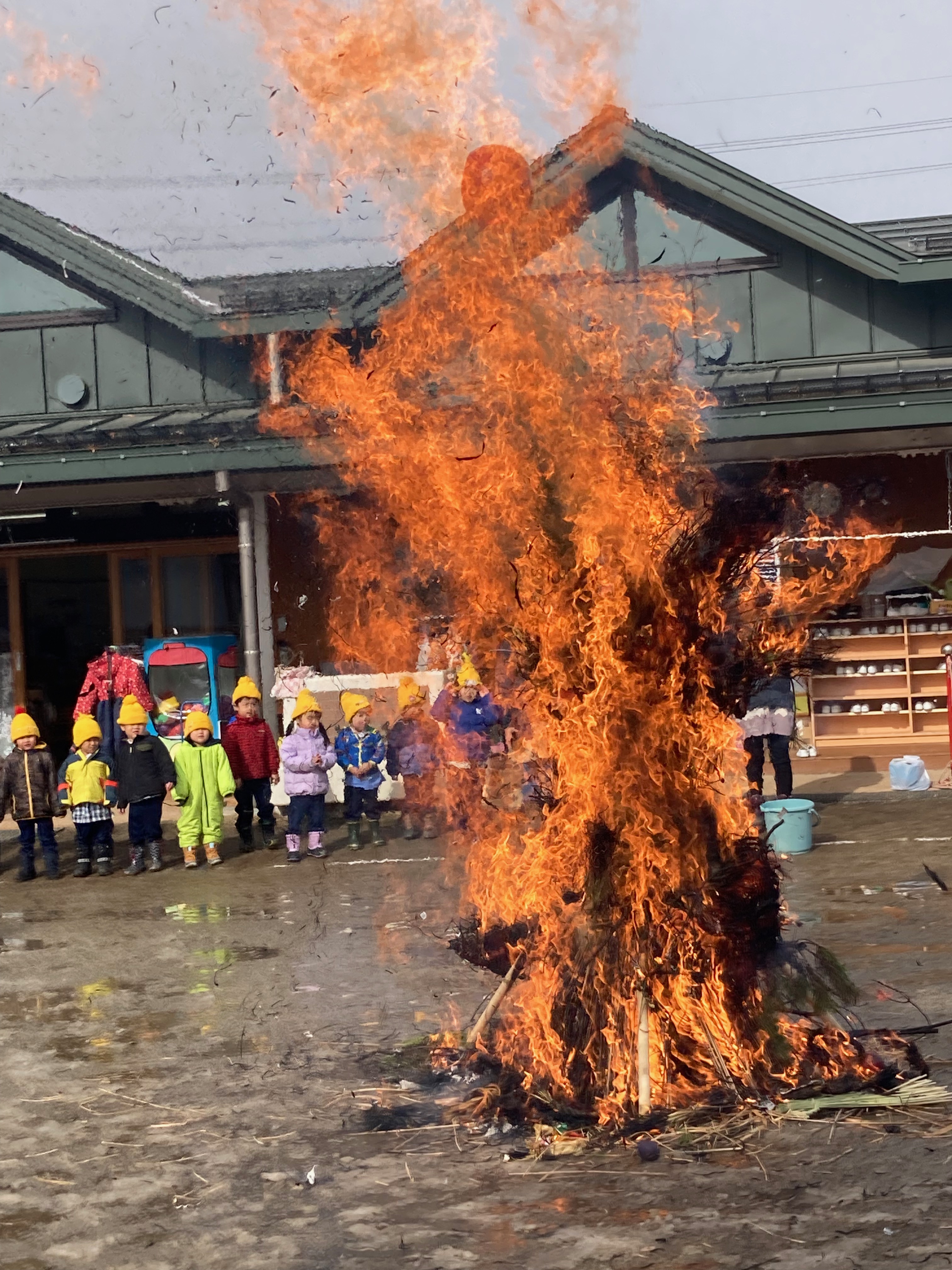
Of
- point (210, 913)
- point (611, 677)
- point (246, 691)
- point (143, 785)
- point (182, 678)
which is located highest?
point (611, 677)

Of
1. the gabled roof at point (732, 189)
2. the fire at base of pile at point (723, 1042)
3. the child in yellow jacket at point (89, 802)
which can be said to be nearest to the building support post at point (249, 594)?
the child in yellow jacket at point (89, 802)

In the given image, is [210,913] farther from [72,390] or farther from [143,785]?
[72,390]

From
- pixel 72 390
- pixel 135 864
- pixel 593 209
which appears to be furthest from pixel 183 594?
pixel 593 209

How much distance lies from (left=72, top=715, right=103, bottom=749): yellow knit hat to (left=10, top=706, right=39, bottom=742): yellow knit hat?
0.33 meters

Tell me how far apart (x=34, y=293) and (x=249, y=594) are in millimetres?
6176

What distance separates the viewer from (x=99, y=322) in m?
17.6

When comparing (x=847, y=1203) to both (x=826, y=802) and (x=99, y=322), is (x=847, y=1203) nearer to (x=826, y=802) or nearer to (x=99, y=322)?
(x=826, y=802)

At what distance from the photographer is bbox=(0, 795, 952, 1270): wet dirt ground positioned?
425 centimetres

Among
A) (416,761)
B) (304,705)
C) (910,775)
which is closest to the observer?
(304,705)

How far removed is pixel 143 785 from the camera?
1199cm

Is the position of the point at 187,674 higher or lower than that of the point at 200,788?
higher

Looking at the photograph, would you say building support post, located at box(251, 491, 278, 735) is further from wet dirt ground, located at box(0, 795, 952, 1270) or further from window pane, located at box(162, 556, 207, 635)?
wet dirt ground, located at box(0, 795, 952, 1270)

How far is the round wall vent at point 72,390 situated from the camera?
57.6 feet

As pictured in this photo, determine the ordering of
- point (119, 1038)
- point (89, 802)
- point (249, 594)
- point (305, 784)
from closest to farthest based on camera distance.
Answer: point (119, 1038) < point (89, 802) < point (305, 784) < point (249, 594)
